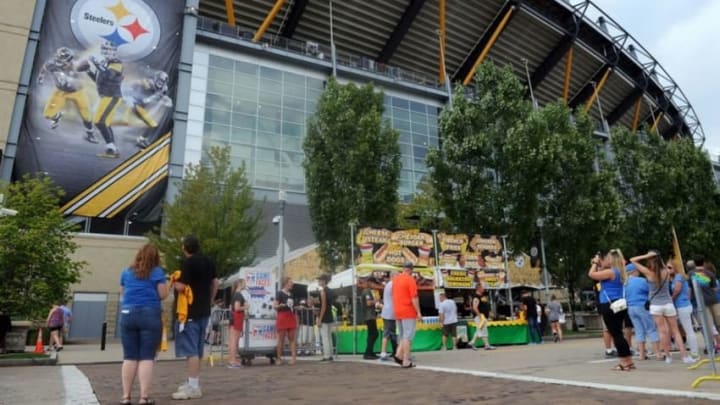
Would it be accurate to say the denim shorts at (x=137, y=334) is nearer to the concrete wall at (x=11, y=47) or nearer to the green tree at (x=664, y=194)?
Answer: the concrete wall at (x=11, y=47)

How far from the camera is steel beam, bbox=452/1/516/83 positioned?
123 feet

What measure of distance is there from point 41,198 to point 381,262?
11.6 meters

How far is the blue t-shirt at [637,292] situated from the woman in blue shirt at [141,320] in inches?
258

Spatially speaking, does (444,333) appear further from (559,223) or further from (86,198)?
(86,198)

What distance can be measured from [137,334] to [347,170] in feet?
51.7

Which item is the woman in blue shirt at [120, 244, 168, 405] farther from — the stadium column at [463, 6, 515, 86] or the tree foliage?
the stadium column at [463, 6, 515, 86]

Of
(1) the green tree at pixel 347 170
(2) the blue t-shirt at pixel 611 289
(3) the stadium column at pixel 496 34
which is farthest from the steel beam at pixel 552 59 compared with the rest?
(2) the blue t-shirt at pixel 611 289

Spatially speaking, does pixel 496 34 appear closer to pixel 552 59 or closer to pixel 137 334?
pixel 552 59

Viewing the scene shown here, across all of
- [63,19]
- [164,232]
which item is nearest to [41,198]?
[164,232]

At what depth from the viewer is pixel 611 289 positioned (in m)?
6.89

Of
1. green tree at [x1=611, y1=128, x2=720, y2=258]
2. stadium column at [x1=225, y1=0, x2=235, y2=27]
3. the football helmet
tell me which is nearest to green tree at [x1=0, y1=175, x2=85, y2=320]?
the football helmet

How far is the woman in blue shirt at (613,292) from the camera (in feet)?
20.2

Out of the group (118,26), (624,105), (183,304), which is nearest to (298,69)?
(118,26)

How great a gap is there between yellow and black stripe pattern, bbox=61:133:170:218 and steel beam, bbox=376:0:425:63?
20.0 metres
